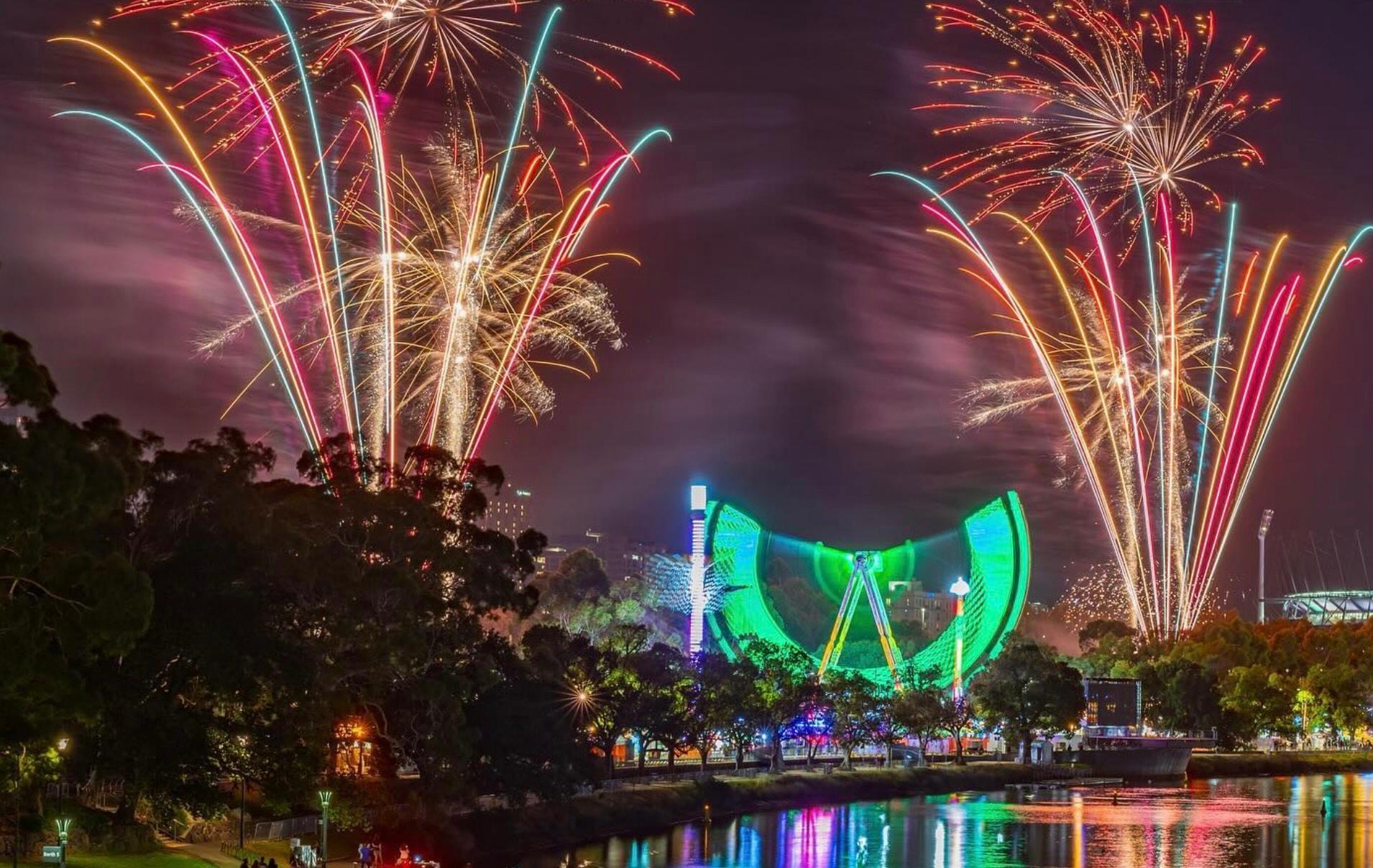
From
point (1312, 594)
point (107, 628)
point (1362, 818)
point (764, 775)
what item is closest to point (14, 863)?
point (107, 628)

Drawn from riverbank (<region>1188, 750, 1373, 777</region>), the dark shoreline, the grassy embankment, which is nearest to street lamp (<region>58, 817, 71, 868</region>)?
the grassy embankment

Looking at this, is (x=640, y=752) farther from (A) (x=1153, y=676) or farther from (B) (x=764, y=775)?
(A) (x=1153, y=676)

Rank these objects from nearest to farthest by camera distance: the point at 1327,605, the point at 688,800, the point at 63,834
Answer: the point at 63,834
the point at 688,800
the point at 1327,605

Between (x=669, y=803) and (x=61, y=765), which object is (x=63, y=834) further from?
(x=669, y=803)

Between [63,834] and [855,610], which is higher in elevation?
[855,610]

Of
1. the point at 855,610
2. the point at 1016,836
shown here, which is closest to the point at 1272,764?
the point at 855,610

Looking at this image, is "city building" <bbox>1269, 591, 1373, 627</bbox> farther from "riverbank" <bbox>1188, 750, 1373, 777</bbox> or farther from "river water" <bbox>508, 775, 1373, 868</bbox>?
"river water" <bbox>508, 775, 1373, 868</bbox>

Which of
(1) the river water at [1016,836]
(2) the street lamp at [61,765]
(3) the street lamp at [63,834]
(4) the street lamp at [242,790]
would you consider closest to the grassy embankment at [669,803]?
(3) the street lamp at [63,834]
